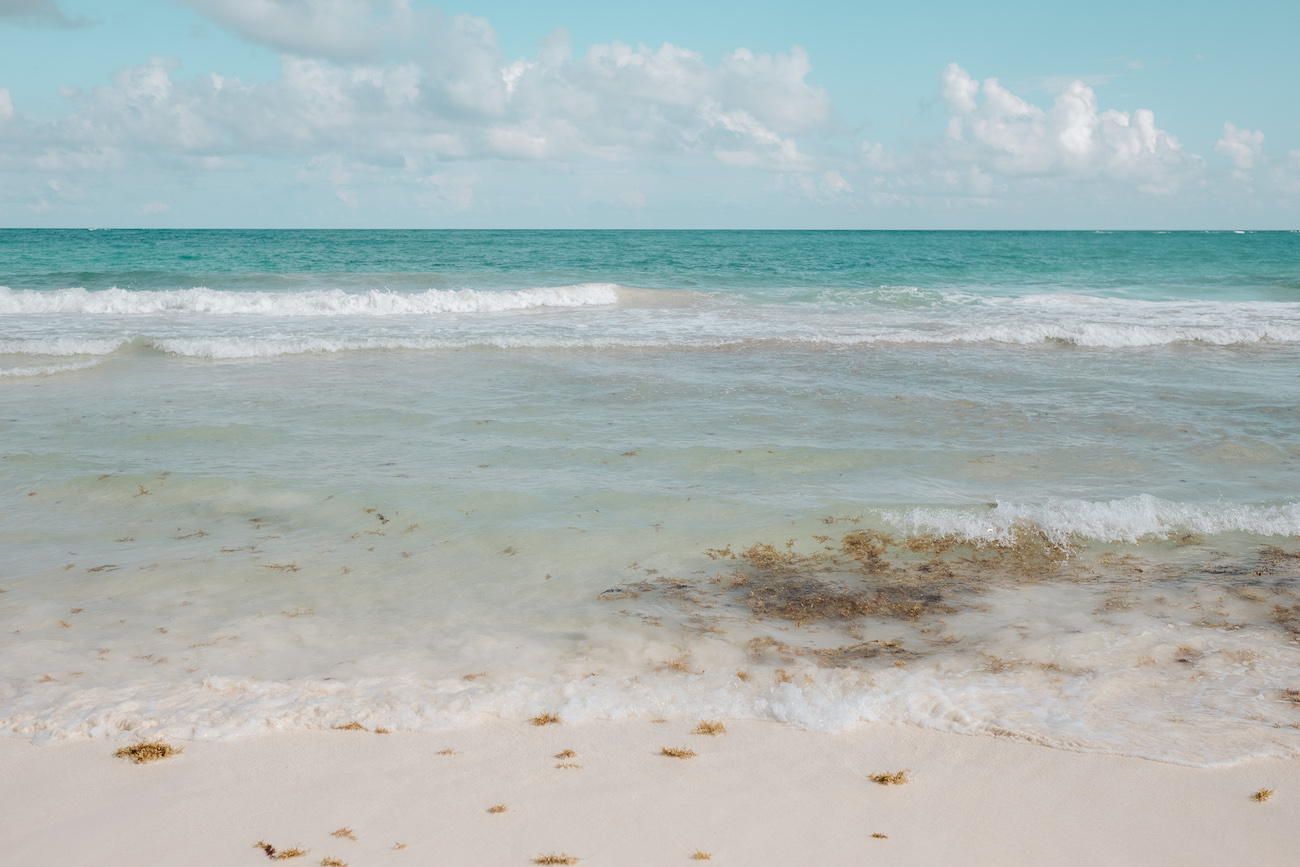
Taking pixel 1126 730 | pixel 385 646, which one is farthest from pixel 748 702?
pixel 385 646

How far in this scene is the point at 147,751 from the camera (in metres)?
3.93

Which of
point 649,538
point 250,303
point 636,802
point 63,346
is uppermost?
point 250,303

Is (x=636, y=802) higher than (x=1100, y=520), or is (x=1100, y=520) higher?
(x=1100, y=520)

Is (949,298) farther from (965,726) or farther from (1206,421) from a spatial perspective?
(965,726)

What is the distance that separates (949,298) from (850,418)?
19.2m

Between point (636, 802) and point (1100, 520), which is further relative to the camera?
point (1100, 520)

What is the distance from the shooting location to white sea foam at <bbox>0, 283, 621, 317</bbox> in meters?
23.3

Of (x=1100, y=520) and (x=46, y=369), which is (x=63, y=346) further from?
(x=1100, y=520)

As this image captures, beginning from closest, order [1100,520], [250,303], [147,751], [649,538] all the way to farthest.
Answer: [147,751]
[649,538]
[1100,520]
[250,303]

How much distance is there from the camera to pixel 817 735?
4156 mm

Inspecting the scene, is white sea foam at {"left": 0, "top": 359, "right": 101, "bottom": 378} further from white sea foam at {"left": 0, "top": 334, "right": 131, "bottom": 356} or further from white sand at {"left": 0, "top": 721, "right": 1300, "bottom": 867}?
white sand at {"left": 0, "top": 721, "right": 1300, "bottom": 867}

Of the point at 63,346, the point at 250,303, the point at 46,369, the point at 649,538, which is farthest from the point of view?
the point at 250,303

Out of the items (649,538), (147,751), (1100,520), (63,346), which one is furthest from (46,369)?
(1100,520)

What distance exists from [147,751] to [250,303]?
22724 mm
